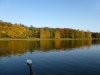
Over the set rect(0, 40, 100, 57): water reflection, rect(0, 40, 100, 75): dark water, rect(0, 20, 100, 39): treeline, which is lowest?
rect(0, 40, 100, 75): dark water

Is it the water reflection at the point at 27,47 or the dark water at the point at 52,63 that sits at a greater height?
the water reflection at the point at 27,47

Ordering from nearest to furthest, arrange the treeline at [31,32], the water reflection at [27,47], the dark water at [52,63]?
the dark water at [52,63] < the water reflection at [27,47] < the treeline at [31,32]

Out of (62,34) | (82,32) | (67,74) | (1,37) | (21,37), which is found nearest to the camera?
(67,74)

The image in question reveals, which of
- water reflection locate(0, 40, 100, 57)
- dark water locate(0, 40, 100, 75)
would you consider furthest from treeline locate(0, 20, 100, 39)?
dark water locate(0, 40, 100, 75)

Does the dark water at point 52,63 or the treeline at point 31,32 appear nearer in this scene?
the dark water at point 52,63

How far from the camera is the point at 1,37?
114m

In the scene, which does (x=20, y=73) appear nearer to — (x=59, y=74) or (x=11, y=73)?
(x=11, y=73)

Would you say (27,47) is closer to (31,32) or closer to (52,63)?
(52,63)

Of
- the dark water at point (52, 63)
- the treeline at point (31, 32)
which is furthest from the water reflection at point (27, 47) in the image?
the treeline at point (31, 32)

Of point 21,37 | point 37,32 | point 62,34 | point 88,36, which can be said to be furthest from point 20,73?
point 88,36

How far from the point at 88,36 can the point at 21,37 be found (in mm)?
108107

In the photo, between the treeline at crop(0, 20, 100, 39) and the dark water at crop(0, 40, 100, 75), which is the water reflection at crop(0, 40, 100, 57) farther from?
the treeline at crop(0, 20, 100, 39)

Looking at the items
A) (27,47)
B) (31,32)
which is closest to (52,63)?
(27,47)

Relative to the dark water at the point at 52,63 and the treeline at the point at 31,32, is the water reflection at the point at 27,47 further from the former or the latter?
the treeline at the point at 31,32
